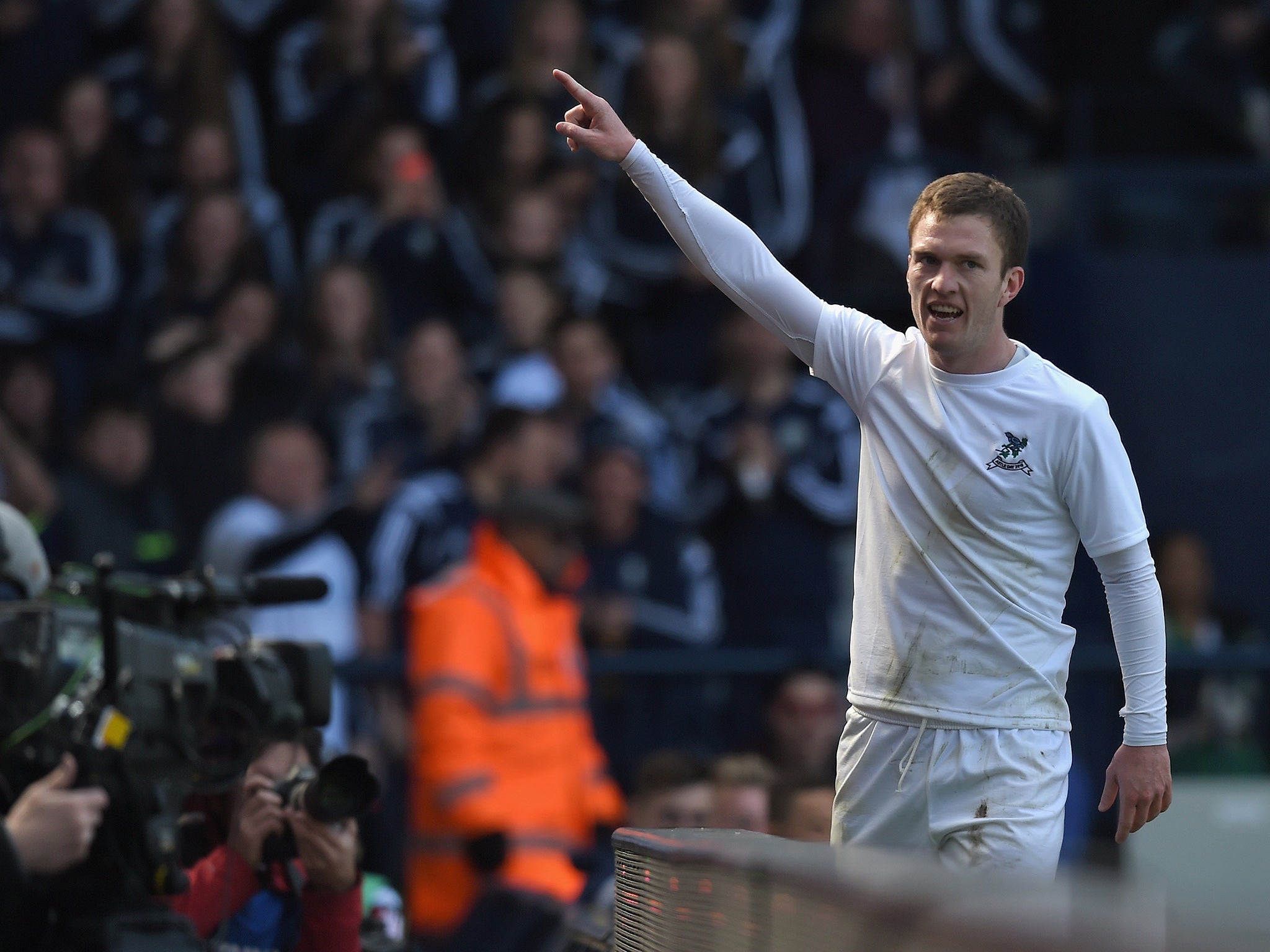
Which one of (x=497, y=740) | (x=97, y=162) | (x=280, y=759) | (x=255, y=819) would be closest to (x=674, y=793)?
(x=497, y=740)

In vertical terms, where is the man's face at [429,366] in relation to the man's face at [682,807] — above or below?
above

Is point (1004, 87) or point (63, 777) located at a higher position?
point (1004, 87)

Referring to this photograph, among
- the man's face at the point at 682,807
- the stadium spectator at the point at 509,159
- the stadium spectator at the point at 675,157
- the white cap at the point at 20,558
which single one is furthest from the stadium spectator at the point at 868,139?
the white cap at the point at 20,558

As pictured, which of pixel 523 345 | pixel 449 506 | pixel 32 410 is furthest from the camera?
pixel 523 345

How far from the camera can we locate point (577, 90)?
4.21 meters

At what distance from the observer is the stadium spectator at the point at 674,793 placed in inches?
248

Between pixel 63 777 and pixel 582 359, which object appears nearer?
pixel 63 777

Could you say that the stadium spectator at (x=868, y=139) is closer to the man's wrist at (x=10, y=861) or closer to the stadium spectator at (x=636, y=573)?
the stadium spectator at (x=636, y=573)

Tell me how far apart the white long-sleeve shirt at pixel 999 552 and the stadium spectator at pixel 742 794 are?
6.23 feet

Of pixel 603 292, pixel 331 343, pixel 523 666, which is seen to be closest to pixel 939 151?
pixel 603 292

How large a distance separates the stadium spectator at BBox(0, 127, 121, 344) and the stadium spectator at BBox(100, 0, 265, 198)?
1.85 ft

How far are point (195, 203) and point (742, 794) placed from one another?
4263 mm

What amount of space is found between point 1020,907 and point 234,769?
2031 millimetres

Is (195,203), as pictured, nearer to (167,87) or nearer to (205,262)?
(205,262)
